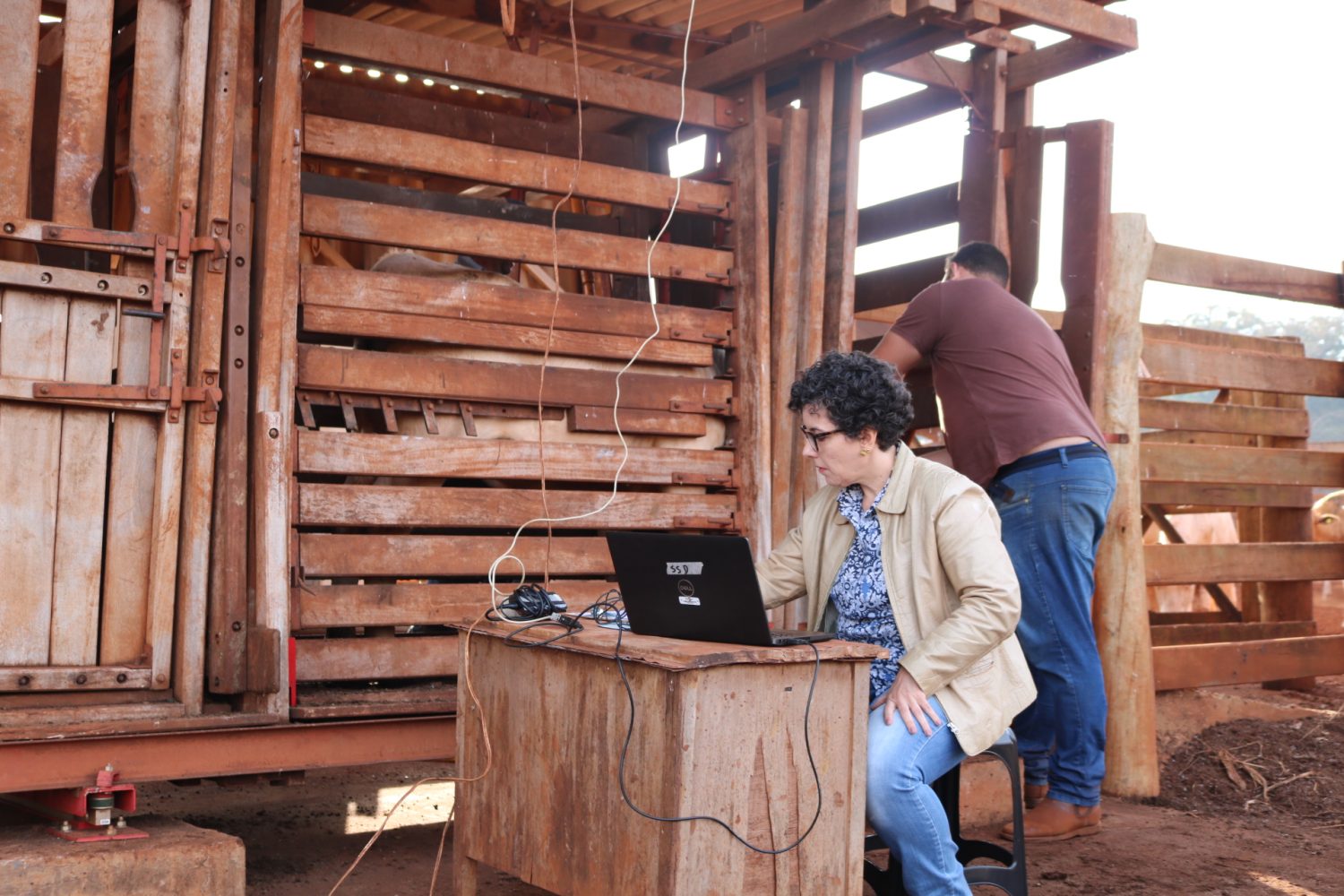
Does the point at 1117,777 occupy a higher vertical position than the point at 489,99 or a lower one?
lower

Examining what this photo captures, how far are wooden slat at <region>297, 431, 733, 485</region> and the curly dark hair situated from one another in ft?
5.81

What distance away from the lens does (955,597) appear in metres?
3.85

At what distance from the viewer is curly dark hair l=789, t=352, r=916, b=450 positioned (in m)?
3.84

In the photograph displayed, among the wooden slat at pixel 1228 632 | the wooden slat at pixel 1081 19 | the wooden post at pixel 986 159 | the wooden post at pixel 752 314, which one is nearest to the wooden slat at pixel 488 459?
the wooden post at pixel 752 314

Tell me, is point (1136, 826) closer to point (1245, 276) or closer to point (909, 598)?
point (909, 598)

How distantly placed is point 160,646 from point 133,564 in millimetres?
295

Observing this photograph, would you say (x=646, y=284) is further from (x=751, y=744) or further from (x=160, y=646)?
(x=751, y=744)

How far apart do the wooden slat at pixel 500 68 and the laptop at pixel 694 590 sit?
2.61 meters

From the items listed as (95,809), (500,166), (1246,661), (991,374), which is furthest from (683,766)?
(1246,661)

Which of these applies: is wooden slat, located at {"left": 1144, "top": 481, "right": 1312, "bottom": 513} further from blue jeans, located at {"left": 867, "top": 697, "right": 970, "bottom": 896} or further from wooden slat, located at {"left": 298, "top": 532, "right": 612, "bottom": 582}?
blue jeans, located at {"left": 867, "top": 697, "right": 970, "bottom": 896}

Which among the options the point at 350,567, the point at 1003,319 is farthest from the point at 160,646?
the point at 1003,319

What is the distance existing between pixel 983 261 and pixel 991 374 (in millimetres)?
591

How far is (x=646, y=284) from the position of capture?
649 centimetres

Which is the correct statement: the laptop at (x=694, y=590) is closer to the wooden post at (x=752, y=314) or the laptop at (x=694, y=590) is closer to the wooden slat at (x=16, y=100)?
the wooden post at (x=752, y=314)
